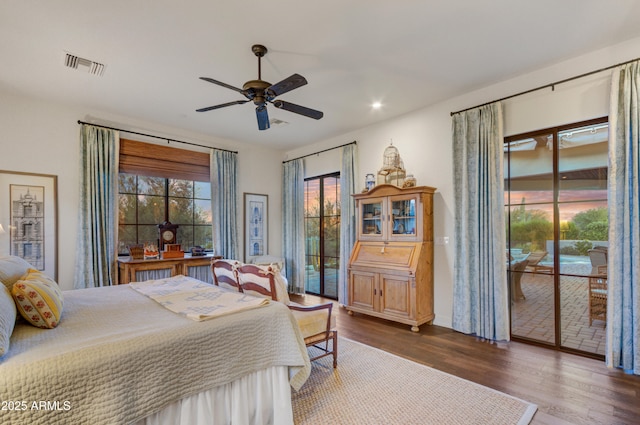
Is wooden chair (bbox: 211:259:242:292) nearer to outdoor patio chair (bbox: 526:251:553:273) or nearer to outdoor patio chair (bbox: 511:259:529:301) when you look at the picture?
outdoor patio chair (bbox: 511:259:529:301)

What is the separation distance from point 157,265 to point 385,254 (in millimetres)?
3276

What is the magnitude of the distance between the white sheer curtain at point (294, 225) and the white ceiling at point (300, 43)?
93.5 inches

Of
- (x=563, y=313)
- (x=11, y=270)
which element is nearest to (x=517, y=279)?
(x=563, y=313)

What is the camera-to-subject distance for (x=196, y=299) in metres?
2.38

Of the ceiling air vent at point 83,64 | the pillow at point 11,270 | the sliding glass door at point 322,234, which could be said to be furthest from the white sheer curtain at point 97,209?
the sliding glass door at point 322,234

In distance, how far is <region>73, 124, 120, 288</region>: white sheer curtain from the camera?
402 cm

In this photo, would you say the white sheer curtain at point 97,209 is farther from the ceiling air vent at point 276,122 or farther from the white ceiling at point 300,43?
the ceiling air vent at point 276,122

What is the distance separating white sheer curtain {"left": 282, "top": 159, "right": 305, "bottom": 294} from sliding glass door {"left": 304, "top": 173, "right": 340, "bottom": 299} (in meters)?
0.16

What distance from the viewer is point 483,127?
11.8ft

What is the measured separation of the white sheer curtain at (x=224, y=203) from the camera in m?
5.35

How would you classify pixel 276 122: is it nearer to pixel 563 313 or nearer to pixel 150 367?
pixel 150 367

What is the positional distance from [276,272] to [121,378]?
1.36 meters

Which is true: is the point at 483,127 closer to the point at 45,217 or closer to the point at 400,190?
the point at 400,190

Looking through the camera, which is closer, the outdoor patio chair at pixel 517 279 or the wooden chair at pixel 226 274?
the wooden chair at pixel 226 274
